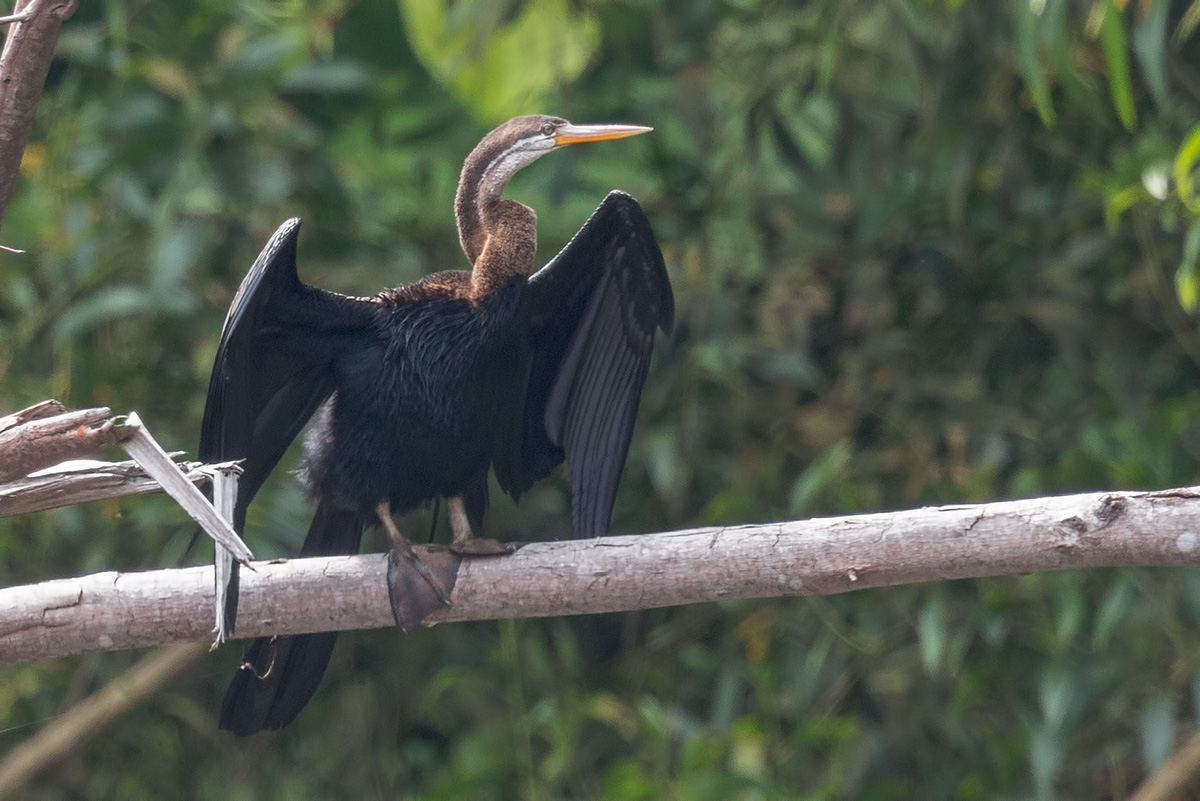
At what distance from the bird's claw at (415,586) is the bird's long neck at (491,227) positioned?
457 mm

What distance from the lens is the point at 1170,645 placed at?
2418 mm

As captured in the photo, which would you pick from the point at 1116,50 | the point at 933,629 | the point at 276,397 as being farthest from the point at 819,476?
the point at 276,397

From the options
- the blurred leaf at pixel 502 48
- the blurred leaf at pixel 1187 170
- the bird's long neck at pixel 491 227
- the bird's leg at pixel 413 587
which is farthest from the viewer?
the blurred leaf at pixel 502 48

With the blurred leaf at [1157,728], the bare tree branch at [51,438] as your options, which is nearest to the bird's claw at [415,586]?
the bare tree branch at [51,438]

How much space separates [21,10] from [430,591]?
31.9 inches

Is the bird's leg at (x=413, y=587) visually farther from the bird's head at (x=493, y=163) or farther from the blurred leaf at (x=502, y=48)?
the blurred leaf at (x=502, y=48)

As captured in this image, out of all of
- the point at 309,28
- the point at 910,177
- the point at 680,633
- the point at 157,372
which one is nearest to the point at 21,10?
the point at 157,372

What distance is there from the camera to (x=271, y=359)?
6.36ft

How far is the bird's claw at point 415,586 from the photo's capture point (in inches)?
65.3

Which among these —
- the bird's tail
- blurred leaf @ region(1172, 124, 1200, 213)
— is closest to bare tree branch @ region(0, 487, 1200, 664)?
the bird's tail

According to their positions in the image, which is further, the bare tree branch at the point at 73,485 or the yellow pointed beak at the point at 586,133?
the yellow pointed beak at the point at 586,133

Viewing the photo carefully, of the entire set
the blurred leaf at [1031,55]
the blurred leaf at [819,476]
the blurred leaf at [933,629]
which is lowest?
the blurred leaf at [933,629]

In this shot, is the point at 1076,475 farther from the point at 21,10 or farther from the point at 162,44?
the point at 162,44

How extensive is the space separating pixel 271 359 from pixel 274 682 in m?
0.46
